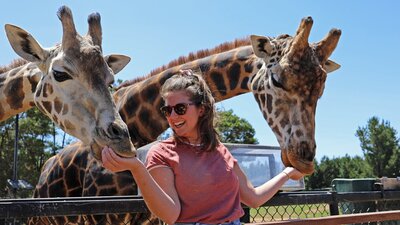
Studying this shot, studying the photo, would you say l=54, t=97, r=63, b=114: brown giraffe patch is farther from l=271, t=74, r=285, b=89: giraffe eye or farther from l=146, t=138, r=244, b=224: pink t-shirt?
l=271, t=74, r=285, b=89: giraffe eye

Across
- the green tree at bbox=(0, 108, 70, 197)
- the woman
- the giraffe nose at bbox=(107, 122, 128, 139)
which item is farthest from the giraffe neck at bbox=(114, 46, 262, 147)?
the green tree at bbox=(0, 108, 70, 197)

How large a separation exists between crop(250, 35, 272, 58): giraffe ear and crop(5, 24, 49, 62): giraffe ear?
2471mm

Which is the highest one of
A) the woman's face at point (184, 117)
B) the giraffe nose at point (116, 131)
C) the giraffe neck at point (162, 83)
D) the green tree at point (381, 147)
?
the woman's face at point (184, 117)

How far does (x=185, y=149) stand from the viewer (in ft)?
7.78

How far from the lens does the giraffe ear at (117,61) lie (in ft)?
17.2

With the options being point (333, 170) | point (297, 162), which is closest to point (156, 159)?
point (297, 162)

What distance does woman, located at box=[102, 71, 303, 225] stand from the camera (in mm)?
2137

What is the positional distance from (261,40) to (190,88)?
3605 mm

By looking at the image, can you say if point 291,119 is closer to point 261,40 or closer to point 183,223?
point 261,40

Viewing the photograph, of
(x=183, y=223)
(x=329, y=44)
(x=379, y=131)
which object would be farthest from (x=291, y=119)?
(x=379, y=131)

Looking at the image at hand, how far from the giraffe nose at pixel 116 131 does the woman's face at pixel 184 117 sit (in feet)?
3.07

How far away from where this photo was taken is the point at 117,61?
5.28 metres

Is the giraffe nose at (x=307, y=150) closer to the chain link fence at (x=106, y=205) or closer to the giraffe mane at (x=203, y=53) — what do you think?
the chain link fence at (x=106, y=205)

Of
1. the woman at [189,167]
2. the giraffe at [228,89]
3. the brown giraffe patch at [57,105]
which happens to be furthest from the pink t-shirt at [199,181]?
the giraffe at [228,89]
